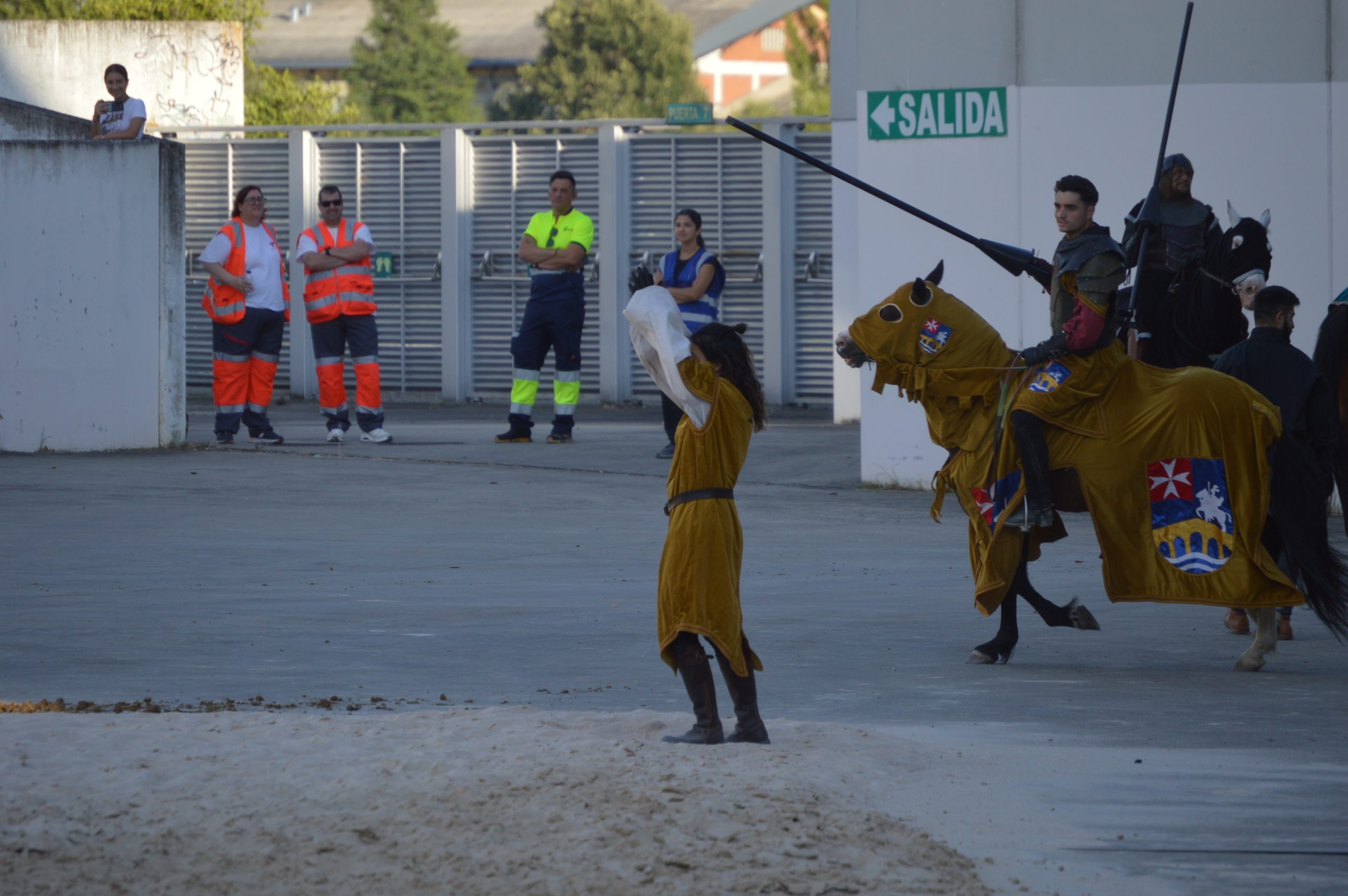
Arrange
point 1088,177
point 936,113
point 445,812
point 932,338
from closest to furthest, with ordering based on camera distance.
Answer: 1. point 445,812
2. point 932,338
3. point 1088,177
4. point 936,113

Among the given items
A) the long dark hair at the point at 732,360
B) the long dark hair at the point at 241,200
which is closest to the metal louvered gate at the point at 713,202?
the long dark hair at the point at 241,200

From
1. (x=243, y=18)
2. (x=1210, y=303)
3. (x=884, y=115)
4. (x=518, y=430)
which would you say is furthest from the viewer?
(x=243, y=18)

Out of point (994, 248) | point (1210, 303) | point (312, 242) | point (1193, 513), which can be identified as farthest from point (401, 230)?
point (1193, 513)

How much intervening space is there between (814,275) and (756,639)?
14257mm

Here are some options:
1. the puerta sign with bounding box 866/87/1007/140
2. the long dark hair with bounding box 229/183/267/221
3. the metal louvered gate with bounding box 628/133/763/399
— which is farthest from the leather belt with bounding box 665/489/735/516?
the metal louvered gate with bounding box 628/133/763/399

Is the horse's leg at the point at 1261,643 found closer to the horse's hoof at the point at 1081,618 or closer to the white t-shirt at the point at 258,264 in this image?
the horse's hoof at the point at 1081,618

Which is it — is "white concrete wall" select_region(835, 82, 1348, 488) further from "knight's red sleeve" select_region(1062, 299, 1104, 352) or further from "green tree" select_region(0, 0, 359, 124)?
"green tree" select_region(0, 0, 359, 124)

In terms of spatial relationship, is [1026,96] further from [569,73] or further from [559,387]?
[569,73]

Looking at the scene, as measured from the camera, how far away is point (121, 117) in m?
19.0

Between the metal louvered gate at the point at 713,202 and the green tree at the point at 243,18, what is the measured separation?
12.3m

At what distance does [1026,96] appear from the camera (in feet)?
44.1

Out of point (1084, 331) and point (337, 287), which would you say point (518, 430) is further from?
point (1084, 331)

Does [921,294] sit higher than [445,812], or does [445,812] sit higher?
[921,294]

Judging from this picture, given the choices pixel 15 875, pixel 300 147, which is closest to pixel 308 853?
pixel 15 875
